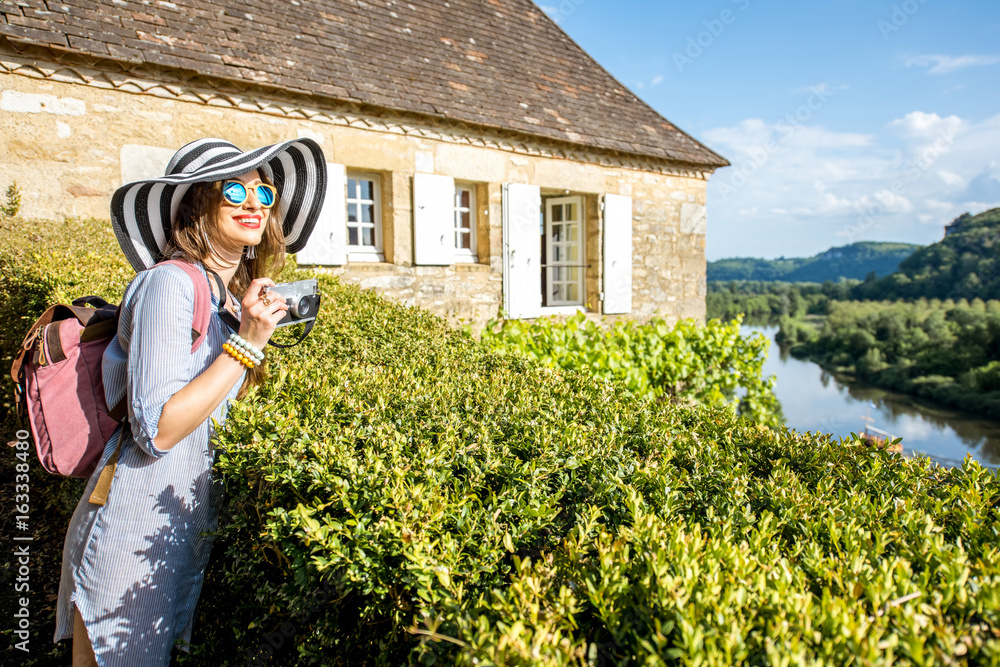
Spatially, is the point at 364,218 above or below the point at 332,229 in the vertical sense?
above

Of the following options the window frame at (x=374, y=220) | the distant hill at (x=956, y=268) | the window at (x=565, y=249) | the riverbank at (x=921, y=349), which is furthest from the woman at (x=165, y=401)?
the distant hill at (x=956, y=268)

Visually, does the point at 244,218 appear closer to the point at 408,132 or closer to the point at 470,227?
the point at 408,132

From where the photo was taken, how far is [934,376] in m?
49.6

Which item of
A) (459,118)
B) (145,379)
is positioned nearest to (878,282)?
(459,118)

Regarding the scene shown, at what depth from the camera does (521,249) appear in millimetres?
8266

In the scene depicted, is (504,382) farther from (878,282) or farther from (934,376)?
(878,282)

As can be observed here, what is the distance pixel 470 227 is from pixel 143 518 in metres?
7.12

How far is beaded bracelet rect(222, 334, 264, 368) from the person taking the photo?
149cm

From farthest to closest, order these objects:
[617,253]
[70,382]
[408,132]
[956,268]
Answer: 1. [956,268]
2. [617,253]
3. [408,132]
4. [70,382]

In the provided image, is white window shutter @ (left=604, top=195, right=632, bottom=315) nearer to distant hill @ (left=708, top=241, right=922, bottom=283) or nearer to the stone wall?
the stone wall

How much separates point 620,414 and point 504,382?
1.89 ft

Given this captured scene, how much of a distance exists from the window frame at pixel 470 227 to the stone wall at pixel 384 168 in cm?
12

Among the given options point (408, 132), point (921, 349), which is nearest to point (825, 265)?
point (921, 349)

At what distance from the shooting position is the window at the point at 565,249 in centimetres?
927
